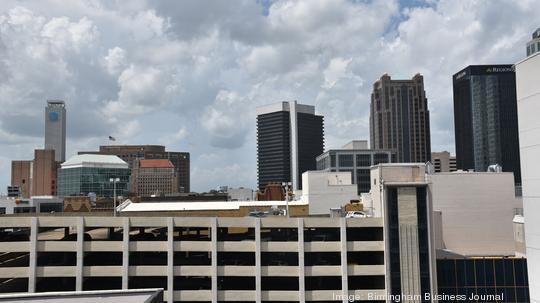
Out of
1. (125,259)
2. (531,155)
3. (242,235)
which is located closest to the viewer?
(531,155)

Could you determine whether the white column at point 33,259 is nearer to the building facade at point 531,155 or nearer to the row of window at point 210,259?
the row of window at point 210,259

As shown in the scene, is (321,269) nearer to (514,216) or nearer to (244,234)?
(244,234)

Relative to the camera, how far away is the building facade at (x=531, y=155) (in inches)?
1284

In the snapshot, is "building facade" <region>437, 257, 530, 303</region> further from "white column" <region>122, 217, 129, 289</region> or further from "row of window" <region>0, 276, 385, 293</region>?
"white column" <region>122, 217, 129, 289</region>

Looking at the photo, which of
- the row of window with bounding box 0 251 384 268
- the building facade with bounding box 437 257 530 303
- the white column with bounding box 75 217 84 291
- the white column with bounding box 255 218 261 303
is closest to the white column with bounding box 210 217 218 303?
the white column with bounding box 255 218 261 303

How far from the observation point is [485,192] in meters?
73.7

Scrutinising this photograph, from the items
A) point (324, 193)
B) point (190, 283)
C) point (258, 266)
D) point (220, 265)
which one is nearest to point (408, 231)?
point (258, 266)

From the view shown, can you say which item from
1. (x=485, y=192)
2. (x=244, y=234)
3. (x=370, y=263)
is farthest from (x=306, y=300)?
(x=485, y=192)

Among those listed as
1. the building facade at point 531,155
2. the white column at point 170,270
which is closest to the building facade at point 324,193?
the white column at point 170,270

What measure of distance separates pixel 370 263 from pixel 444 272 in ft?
32.1

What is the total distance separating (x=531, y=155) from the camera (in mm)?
33344

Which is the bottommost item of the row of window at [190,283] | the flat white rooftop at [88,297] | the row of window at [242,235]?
the row of window at [190,283]

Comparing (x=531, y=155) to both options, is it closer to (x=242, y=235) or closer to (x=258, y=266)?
(x=258, y=266)

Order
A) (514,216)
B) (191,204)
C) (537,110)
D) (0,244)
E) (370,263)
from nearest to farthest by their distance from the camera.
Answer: (537,110)
(0,244)
(370,263)
(514,216)
(191,204)
